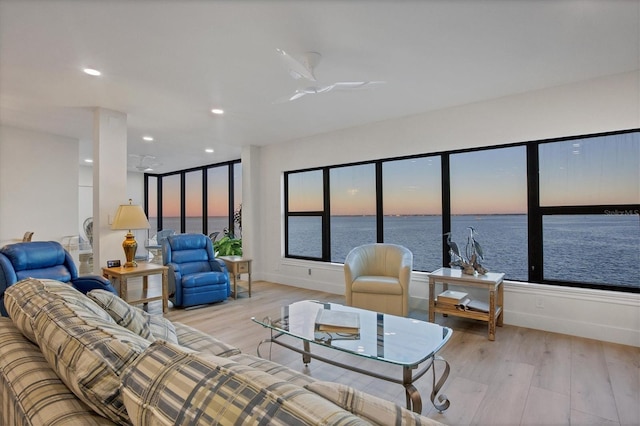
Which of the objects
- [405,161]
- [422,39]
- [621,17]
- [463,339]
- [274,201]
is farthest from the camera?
[274,201]

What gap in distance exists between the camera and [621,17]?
2.25 metres

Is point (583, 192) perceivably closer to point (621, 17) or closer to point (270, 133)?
point (621, 17)

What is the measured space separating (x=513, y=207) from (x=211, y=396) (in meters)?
4.17

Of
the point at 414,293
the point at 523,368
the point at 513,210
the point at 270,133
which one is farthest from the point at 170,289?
the point at 513,210

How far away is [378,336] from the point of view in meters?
2.29

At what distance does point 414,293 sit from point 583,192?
7.36 feet

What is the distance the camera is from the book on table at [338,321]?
94.1 inches

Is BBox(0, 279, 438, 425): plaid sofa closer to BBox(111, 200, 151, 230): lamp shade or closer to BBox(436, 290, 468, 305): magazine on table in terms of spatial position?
BBox(111, 200, 151, 230): lamp shade

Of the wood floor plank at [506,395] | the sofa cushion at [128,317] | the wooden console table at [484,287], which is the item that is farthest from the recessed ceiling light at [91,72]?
the wood floor plank at [506,395]

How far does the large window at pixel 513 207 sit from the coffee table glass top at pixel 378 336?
2086mm

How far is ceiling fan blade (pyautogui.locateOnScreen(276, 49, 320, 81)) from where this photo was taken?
2408mm

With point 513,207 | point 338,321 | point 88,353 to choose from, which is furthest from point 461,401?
point 513,207

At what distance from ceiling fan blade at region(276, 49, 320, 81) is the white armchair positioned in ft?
7.57

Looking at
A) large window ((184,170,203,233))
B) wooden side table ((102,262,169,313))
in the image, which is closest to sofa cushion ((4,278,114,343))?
wooden side table ((102,262,169,313))
